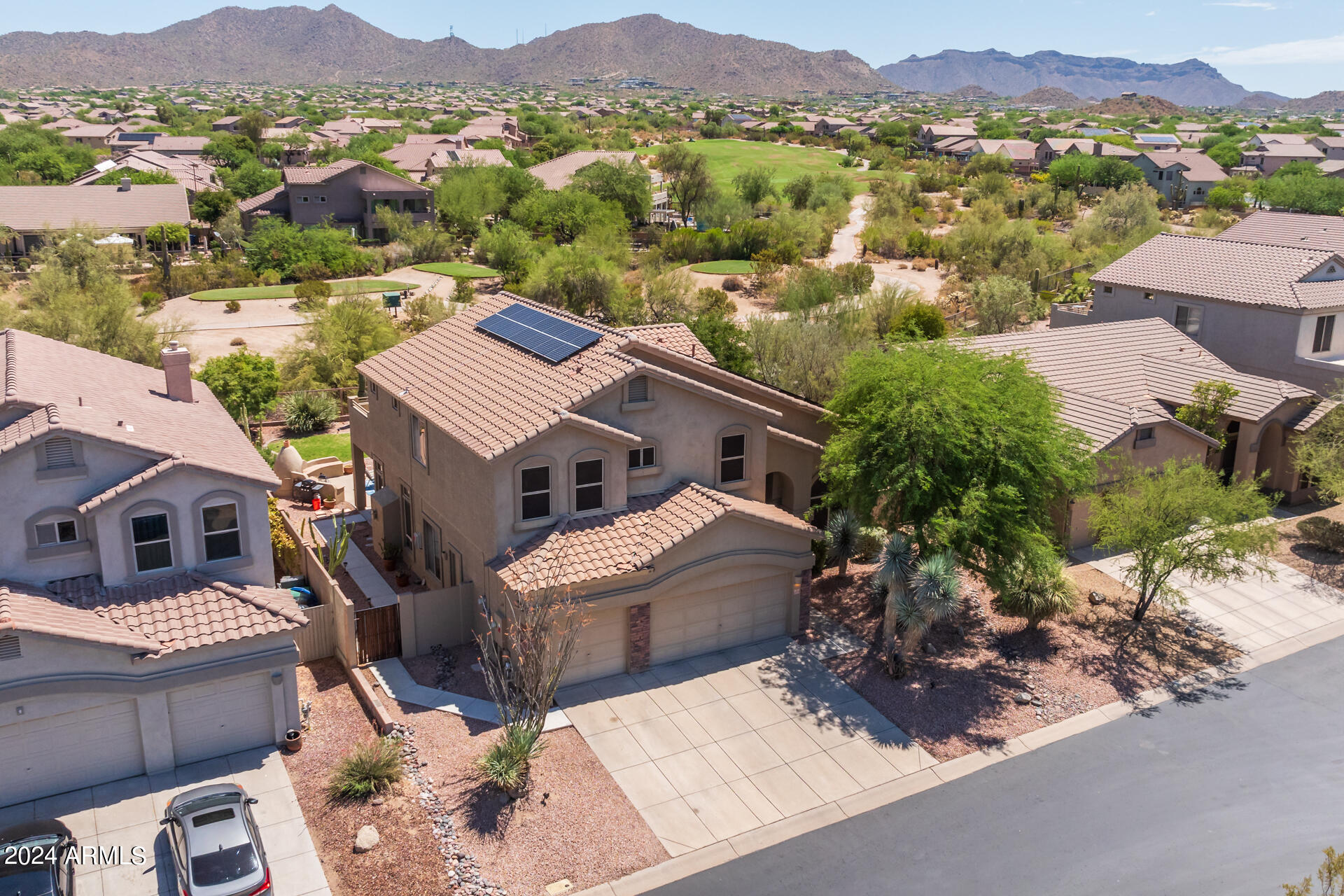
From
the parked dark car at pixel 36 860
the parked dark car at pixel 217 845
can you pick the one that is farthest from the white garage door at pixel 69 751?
the parked dark car at pixel 217 845

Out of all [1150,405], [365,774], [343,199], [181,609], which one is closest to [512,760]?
[365,774]

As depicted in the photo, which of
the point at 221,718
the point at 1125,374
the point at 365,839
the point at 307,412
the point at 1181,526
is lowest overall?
the point at 365,839

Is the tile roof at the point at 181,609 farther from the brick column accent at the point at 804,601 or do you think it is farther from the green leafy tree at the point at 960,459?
the green leafy tree at the point at 960,459

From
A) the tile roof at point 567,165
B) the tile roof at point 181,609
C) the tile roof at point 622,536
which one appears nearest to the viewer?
the tile roof at point 181,609

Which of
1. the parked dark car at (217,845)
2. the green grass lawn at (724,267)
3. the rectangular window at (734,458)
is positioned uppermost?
the rectangular window at (734,458)

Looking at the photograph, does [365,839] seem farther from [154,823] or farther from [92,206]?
→ [92,206]

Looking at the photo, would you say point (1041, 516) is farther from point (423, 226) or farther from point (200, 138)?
point (200, 138)
